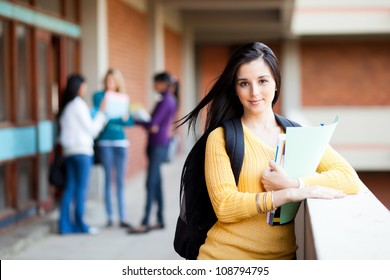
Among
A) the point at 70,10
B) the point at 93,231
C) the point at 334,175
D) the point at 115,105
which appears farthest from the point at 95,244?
the point at 334,175

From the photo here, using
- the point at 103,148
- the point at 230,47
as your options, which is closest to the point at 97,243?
the point at 103,148

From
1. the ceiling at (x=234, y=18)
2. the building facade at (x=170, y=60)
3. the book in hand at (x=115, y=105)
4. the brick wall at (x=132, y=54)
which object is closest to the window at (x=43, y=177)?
the building facade at (x=170, y=60)

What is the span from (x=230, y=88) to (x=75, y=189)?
479 centimetres

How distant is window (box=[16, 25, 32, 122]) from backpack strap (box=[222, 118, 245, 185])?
505cm

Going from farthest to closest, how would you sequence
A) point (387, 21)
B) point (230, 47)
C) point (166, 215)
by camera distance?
1. point (230, 47)
2. point (387, 21)
3. point (166, 215)

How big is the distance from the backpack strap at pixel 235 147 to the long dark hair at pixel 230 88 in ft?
0.36

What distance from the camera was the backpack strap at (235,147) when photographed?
232 centimetres

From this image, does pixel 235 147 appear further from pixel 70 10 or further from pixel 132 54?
pixel 132 54

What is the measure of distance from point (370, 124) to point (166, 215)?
1633cm

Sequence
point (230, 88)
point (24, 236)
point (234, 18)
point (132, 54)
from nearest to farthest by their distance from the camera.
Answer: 1. point (230, 88)
2. point (24, 236)
3. point (132, 54)
4. point (234, 18)

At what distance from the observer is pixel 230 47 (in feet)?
81.7

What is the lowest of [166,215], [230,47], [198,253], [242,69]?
[166,215]

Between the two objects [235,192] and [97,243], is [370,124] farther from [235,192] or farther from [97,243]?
[235,192]

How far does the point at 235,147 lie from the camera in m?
2.33
